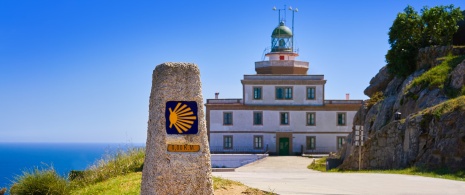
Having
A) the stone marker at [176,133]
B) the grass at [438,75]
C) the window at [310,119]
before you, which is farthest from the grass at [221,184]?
the window at [310,119]

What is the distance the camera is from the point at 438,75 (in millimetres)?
31000

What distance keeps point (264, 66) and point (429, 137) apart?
138ft

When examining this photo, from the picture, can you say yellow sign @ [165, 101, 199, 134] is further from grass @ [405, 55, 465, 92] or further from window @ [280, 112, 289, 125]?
window @ [280, 112, 289, 125]

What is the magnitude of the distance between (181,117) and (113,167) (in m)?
9.03

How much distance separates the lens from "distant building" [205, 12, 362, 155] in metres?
63.0

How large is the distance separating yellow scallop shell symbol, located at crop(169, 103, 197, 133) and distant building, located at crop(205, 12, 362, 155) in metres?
51.1

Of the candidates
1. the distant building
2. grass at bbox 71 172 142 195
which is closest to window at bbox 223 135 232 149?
the distant building

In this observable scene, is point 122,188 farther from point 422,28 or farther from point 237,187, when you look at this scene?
point 422,28

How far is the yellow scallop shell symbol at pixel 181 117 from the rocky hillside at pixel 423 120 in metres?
12.7

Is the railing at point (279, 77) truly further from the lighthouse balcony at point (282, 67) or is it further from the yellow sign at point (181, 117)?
the yellow sign at point (181, 117)

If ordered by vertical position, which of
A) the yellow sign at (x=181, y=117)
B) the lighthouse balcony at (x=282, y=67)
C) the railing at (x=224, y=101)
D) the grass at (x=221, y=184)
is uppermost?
the lighthouse balcony at (x=282, y=67)

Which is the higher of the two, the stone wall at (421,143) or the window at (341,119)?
the window at (341,119)

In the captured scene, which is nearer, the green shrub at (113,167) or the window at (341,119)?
the green shrub at (113,167)

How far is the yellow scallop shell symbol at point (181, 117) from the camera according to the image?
11.6m
